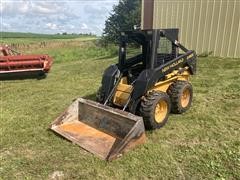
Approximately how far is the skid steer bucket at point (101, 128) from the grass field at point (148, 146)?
0.13 metres

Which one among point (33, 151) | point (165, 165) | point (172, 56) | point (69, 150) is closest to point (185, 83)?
point (172, 56)

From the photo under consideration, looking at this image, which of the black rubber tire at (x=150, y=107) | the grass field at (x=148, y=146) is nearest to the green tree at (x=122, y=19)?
the grass field at (x=148, y=146)

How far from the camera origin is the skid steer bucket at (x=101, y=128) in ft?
14.9

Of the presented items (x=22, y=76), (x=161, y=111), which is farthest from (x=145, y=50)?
(x=22, y=76)

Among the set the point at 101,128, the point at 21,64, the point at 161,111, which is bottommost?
the point at 101,128

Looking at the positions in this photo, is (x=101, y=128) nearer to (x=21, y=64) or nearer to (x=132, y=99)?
(x=132, y=99)

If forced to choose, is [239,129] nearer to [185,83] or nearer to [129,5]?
[185,83]

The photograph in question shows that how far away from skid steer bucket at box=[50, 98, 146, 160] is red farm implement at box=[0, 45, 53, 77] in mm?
5396

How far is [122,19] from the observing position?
1308 inches

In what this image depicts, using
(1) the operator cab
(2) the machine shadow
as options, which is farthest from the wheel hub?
(2) the machine shadow

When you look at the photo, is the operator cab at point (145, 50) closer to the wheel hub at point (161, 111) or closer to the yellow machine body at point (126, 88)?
the yellow machine body at point (126, 88)

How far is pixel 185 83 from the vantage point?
19.4 ft

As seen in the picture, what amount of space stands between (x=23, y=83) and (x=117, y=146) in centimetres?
650

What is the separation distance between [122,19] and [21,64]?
2412cm
